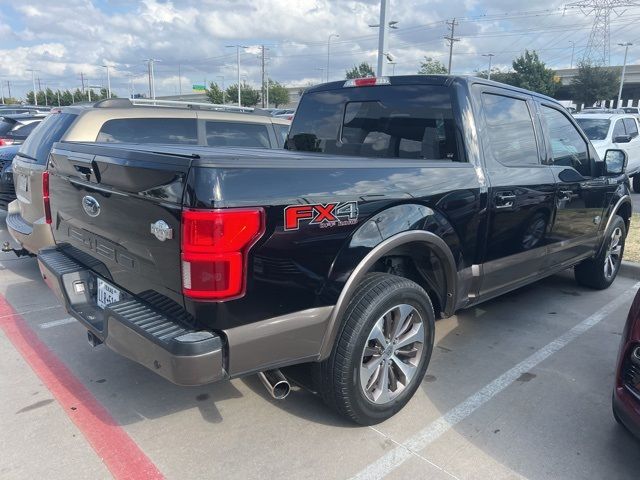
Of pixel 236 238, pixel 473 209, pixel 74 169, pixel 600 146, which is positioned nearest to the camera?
pixel 236 238

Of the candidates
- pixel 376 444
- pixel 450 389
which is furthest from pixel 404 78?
pixel 376 444

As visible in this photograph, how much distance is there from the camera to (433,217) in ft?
10.1

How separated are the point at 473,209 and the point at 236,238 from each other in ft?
6.04

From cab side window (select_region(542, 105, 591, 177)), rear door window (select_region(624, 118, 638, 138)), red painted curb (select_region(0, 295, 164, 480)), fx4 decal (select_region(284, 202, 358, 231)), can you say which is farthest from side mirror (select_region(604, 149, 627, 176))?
rear door window (select_region(624, 118, 638, 138))

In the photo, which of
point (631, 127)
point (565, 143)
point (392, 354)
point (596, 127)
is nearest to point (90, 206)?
point (392, 354)

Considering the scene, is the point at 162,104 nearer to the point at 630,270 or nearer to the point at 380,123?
the point at 380,123

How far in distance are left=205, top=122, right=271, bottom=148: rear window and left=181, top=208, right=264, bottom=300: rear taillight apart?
4070 mm

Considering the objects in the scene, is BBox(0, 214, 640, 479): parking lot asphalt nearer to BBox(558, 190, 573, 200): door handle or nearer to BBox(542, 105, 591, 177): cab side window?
BBox(558, 190, 573, 200): door handle

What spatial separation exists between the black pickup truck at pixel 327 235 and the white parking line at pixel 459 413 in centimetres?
23

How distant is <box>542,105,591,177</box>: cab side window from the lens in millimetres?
4320

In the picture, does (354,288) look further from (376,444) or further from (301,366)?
(376,444)

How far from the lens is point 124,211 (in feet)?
8.26

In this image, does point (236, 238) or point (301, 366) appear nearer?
point (236, 238)

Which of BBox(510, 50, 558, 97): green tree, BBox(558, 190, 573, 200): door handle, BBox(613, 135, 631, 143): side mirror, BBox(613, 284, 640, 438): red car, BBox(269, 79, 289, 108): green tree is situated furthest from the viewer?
BBox(269, 79, 289, 108): green tree
